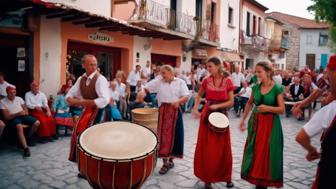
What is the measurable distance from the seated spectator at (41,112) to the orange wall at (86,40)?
95.4 inches

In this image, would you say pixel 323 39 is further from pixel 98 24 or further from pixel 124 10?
pixel 98 24

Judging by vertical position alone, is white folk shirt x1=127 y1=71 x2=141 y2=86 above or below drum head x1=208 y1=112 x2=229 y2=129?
above

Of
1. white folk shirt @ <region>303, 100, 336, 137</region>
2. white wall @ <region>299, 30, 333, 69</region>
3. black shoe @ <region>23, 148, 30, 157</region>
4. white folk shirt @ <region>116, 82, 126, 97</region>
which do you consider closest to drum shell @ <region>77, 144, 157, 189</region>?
white folk shirt @ <region>303, 100, 336, 137</region>

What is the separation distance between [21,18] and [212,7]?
14.5m

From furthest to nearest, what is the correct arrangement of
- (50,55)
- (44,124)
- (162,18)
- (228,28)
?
(228,28) < (162,18) < (50,55) < (44,124)

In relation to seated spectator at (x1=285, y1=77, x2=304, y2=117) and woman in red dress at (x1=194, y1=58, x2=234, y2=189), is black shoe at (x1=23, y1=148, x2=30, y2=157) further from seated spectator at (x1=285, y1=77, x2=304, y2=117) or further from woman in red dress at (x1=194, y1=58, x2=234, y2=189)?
seated spectator at (x1=285, y1=77, x2=304, y2=117)

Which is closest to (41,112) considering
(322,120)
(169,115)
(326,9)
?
(169,115)

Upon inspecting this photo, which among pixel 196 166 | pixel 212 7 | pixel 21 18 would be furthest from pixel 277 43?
pixel 196 166

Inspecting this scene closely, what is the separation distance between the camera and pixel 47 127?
7.43 meters

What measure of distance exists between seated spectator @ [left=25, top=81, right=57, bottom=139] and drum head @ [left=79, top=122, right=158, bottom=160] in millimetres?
4359

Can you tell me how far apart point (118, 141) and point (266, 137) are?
2.00 m

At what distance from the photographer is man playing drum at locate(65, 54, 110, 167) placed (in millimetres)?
4547

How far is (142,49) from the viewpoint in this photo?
47.1 feet

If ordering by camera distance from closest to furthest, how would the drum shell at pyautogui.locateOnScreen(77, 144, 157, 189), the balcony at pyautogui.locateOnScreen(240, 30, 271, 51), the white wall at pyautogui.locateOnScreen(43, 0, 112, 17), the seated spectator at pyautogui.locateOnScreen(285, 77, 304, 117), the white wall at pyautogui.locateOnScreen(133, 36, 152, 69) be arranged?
the drum shell at pyautogui.locateOnScreen(77, 144, 157, 189) → the white wall at pyautogui.locateOnScreen(43, 0, 112, 17) → the seated spectator at pyautogui.locateOnScreen(285, 77, 304, 117) → the white wall at pyautogui.locateOnScreen(133, 36, 152, 69) → the balcony at pyautogui.locateOnScreen(240, 30, 271, 51)
